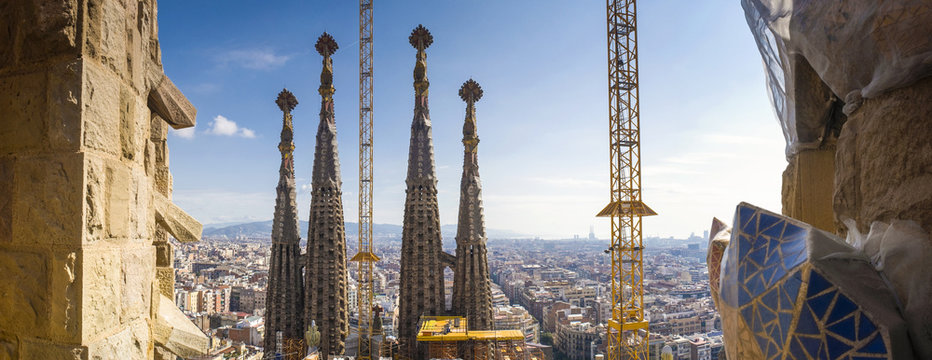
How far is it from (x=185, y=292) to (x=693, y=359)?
5529cm

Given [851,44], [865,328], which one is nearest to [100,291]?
[865,328]

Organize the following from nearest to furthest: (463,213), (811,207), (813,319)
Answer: (813,319) → (811,207) → (463,213)

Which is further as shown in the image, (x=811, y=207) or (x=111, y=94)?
(x=811, y=207)

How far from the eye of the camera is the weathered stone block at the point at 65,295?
83.6 inches

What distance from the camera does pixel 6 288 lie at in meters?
2.24

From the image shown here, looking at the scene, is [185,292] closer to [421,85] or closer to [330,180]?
[330,180]

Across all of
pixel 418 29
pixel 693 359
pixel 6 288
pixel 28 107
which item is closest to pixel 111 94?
pixel 28 107

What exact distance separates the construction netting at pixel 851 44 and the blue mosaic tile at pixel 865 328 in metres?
1.33

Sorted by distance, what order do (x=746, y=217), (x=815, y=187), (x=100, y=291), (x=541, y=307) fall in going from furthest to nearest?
(x=541, y=307), (x=815, y=187), (x=746, y=217), (x=100, y=291)

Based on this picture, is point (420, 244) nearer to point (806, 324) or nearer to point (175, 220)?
point (175, 220)

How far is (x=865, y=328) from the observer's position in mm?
2621

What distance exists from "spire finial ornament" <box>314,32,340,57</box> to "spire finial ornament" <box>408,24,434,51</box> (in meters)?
4.86

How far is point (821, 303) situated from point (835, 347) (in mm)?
233

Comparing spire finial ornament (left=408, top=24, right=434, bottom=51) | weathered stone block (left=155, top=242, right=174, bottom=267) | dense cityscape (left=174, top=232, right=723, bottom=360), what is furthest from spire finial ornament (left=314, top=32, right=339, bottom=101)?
weathered stone block (left=155, top=242, right=174, bottom=267)
